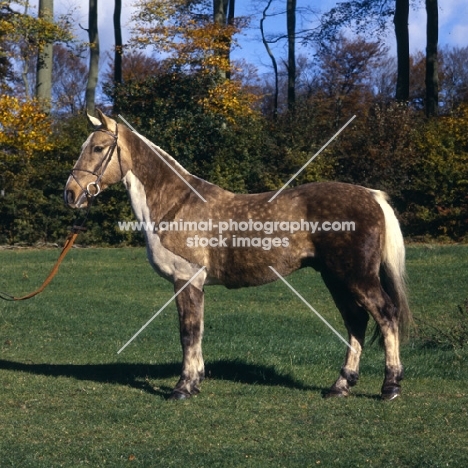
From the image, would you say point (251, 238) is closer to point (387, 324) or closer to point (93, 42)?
point (387, 324)

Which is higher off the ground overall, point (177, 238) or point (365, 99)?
point (365, 99)

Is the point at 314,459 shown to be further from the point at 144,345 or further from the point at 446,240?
the point at 446,240

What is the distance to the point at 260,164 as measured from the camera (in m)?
25.2

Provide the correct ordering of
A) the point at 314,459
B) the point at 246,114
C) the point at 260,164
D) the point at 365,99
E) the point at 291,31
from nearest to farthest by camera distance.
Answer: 1. the point at 314,459
2. the point at 260,164
3. the point at 246,114
4. the point at 291,31
5. the point at 365,99

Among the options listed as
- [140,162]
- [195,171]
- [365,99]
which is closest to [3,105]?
[195,171]

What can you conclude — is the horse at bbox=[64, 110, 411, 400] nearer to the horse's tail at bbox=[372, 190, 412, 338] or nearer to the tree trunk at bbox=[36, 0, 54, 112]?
the horse's tail at bbox=[372, 190, 412, 338]

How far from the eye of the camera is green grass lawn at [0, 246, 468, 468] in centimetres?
614

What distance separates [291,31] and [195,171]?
18.4 meters

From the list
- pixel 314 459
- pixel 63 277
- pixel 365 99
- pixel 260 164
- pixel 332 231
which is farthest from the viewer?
pixel 365 99

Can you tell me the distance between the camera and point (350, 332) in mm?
8047

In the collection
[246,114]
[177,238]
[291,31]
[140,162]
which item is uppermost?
[291,31]

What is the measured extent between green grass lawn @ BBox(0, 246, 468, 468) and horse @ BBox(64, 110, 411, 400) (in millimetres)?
541

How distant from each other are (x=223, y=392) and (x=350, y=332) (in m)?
1.31

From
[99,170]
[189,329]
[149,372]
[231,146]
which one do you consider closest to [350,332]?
[189,329]
